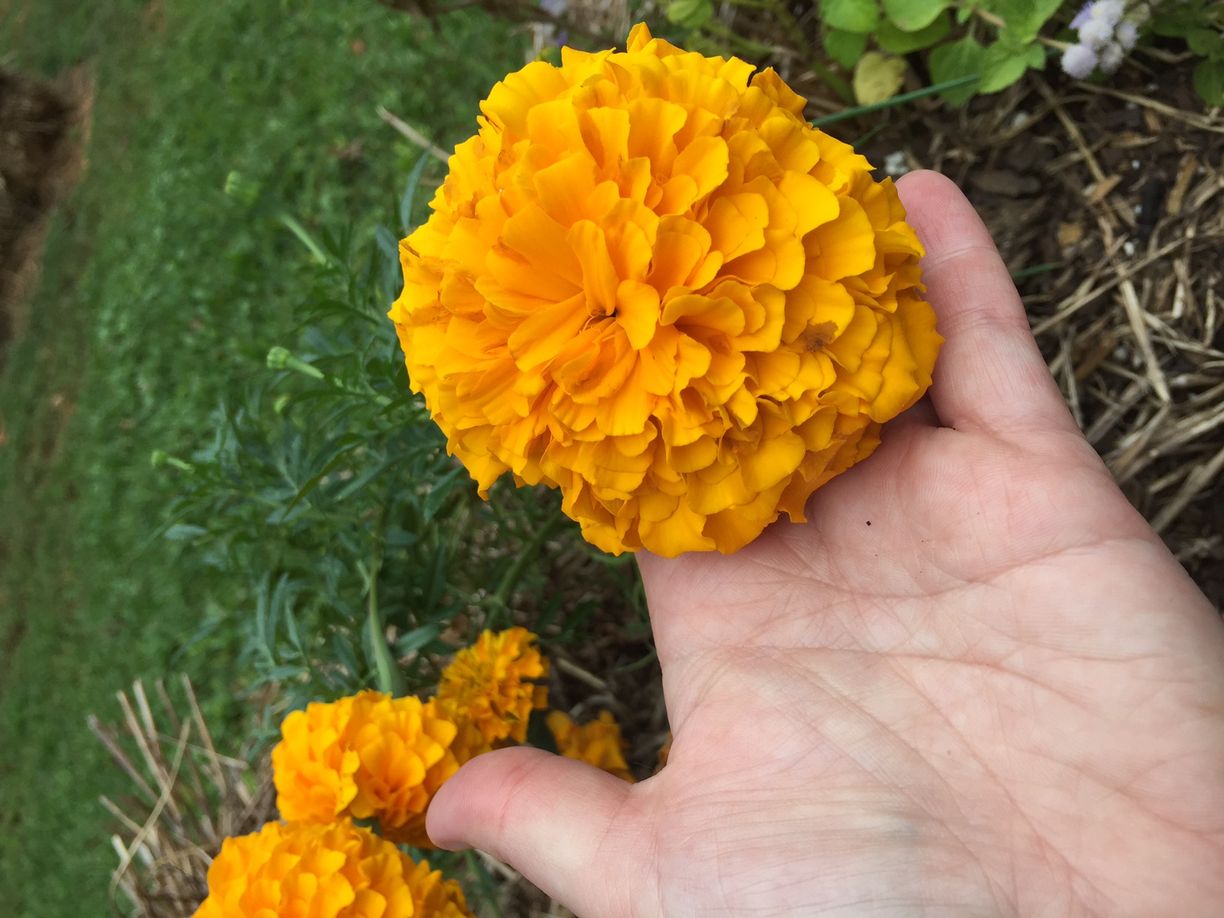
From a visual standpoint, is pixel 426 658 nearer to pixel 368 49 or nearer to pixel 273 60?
pixel 368 49

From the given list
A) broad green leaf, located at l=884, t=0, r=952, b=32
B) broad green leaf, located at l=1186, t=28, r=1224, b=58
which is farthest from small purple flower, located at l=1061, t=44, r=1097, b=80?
broad green leaf, located at l=884, t=0, r=952, b=32

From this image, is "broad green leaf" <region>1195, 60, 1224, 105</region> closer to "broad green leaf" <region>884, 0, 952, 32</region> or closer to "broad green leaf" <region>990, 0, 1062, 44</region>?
"broad green leaf" <region>990, 0, 1062, 44</region>

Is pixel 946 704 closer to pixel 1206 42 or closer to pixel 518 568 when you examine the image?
pixel 518 568

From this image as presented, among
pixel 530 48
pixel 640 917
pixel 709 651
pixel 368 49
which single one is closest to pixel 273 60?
pixel 368 49

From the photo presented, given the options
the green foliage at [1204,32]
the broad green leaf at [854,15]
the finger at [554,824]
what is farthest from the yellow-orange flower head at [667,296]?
the green foliage at [1204,32]

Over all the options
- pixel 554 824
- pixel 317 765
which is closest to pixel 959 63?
pixel 554 824

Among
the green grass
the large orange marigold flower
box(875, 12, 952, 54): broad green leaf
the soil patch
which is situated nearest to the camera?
the large orange marigold flower

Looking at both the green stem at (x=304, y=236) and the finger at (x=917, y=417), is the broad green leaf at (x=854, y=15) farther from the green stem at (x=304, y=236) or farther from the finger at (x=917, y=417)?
the green stem at (x=304, y=236)
